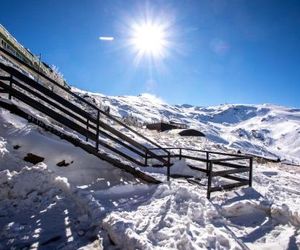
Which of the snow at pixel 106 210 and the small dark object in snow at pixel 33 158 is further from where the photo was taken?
the small dark object in snow at pixel 33 158

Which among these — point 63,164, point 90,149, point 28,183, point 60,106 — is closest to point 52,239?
point 28,183

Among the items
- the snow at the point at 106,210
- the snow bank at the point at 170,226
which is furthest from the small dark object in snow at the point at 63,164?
the snow bank at the point at 170,226

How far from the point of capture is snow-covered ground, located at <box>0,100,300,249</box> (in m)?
6.04

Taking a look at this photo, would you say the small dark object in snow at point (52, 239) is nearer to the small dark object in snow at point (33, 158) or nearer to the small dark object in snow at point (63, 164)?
the small dark object in snow at point (33, 158)

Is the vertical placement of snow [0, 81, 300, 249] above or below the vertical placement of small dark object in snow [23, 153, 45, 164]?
below

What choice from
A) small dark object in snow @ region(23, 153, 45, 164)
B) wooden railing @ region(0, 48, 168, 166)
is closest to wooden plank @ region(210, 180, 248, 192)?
wooden railing @ region(0, 48, 168, 166)

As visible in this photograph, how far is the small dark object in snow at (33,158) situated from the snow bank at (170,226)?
3.83m

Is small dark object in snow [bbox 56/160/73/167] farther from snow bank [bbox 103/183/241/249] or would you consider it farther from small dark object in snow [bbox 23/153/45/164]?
snow bank [bbox 103/183/241/249]

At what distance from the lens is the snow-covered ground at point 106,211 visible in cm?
604

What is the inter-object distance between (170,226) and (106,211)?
1368mm

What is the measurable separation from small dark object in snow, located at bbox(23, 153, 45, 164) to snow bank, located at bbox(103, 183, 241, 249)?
12.6ft

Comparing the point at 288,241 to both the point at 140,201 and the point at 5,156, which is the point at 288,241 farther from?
the point at 5,156

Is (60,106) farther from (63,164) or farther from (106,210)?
(106,210)

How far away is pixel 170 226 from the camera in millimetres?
6609
